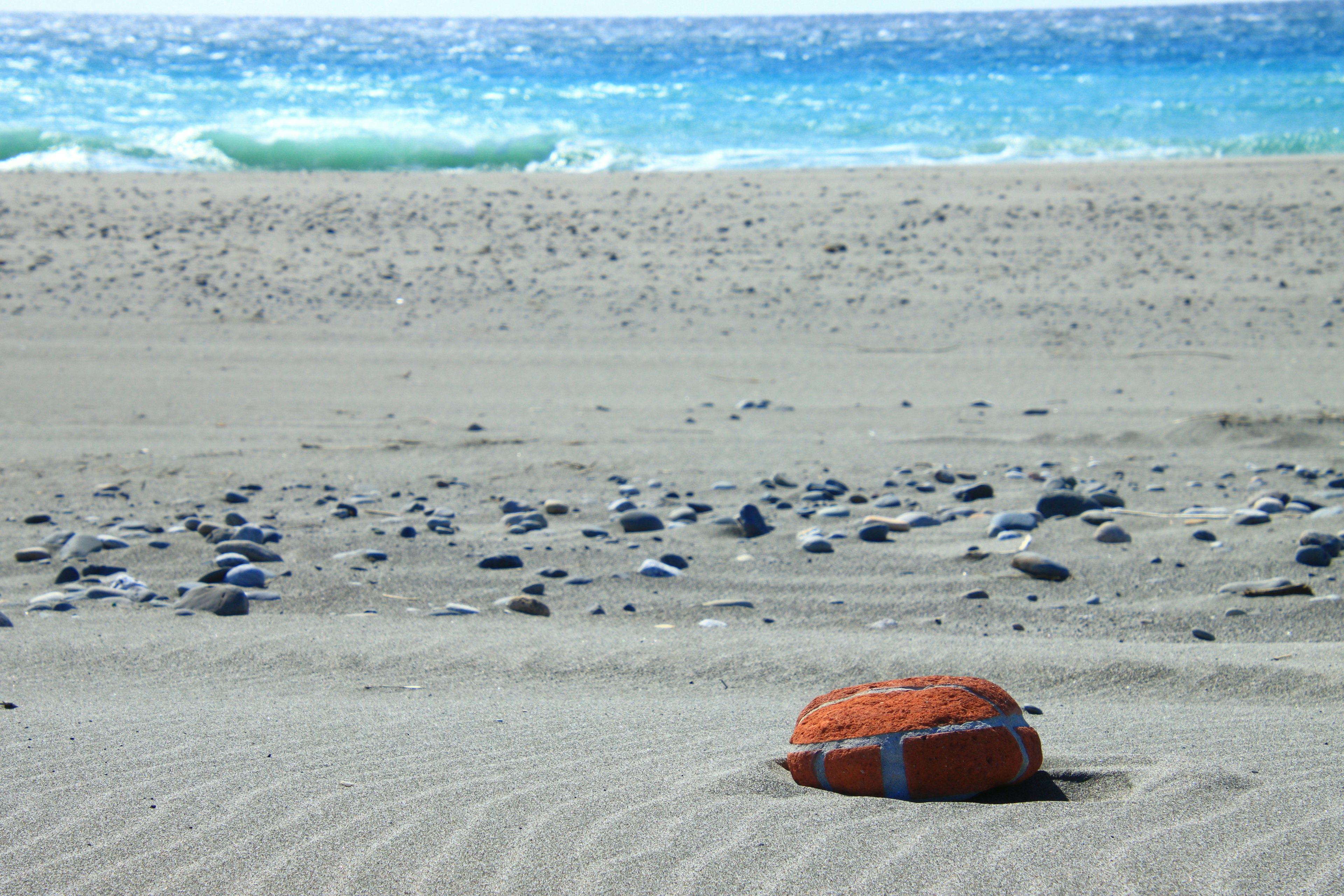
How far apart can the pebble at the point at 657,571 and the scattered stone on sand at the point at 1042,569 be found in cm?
112

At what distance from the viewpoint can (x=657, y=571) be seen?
3.38 metres

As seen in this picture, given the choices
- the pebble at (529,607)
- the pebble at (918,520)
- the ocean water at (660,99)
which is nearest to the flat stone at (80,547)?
the pebble at (529,607)

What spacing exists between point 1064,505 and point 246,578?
9.52ft

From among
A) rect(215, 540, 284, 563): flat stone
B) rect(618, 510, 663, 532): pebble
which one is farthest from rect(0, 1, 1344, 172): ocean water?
rect(215, 540, 284, 563): flat stone

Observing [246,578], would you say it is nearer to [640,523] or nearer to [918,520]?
[640,523]

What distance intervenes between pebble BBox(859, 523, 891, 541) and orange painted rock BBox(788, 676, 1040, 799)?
6.00 feet

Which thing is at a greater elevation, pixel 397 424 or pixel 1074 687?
pixel 397 424

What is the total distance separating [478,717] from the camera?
2201mm

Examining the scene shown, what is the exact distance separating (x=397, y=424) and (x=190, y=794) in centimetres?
400

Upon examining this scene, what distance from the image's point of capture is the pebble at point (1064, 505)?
3.86 metres

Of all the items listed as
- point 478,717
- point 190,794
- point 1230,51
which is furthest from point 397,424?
point 1230,51

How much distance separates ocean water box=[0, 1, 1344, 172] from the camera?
50.9 ft

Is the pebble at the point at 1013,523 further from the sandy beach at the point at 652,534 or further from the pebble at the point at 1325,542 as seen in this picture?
the pebble at the point at 1325,542

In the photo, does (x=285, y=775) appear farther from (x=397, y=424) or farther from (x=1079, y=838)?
(x=397, y=424)
